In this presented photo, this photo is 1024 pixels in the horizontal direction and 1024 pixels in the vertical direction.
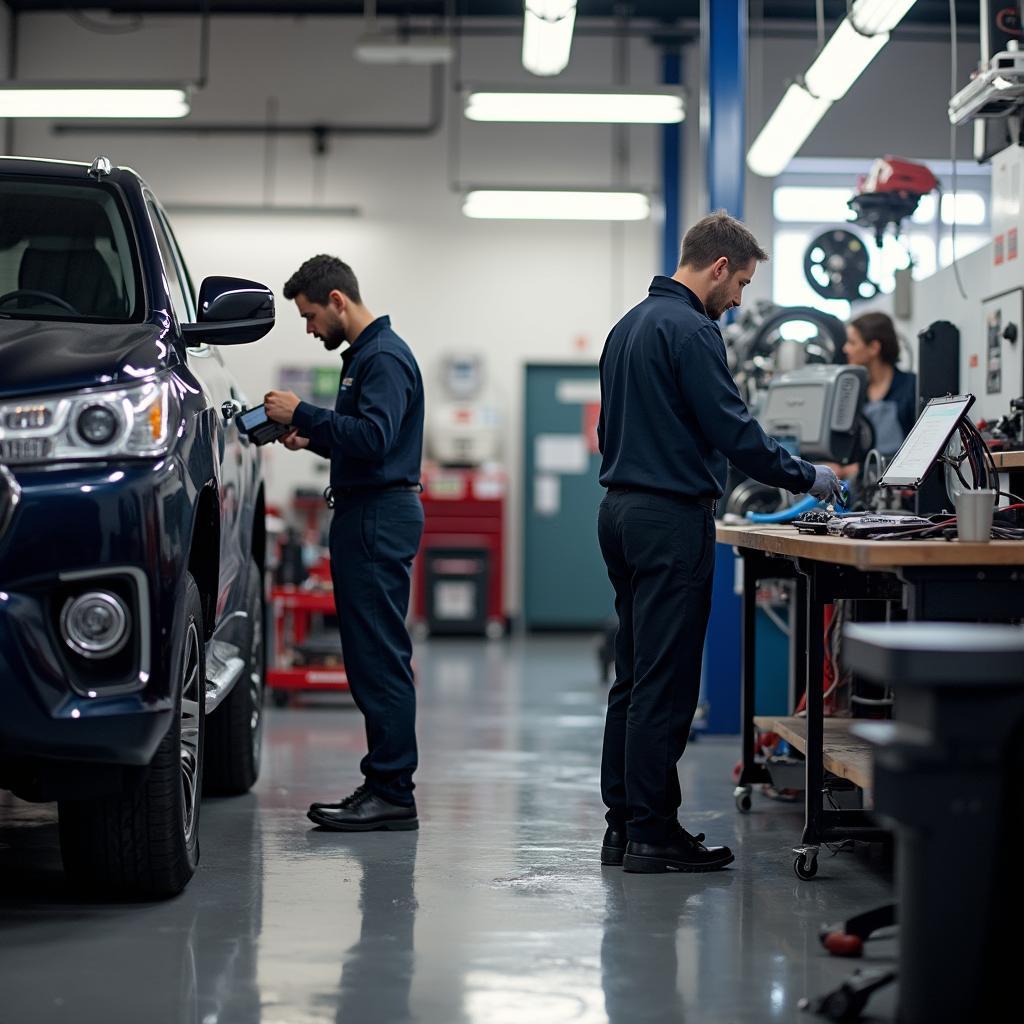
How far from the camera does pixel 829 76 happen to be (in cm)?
683

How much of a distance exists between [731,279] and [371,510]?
1.16 meters

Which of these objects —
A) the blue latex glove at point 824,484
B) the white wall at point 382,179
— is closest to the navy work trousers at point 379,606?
the blue latex glove at point 824,484

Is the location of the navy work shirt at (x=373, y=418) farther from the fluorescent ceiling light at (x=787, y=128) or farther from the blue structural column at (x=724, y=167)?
the fluorescent ceiling light at (x=787, y=128)

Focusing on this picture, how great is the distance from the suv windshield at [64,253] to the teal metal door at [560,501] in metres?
9.50

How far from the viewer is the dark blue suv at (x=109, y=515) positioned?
2.63 metres

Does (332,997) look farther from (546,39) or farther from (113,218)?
(546,39)

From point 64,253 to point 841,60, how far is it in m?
4.30

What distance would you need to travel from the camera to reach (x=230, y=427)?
155 inches

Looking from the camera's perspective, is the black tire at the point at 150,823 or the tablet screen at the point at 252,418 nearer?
the black tire at the point at 150,823

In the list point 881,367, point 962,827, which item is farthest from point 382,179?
point 962,827

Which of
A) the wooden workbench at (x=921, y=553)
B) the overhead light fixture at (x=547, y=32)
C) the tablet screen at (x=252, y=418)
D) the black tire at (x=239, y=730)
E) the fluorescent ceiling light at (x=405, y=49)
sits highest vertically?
the fluorescent ceiling light at (x=405, y=49)

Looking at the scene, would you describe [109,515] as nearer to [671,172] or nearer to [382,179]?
[671,172]

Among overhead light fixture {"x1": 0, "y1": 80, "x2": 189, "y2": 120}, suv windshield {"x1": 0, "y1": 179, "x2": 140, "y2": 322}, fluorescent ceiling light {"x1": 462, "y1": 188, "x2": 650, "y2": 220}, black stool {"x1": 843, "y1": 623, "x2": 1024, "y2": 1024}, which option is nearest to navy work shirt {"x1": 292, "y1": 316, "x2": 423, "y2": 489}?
suv windshield {"x1": 0, "y1": 179, "x2": 140, "y2": 322}

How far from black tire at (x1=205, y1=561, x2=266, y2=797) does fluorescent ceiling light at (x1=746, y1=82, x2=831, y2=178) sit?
4261 millimetres
